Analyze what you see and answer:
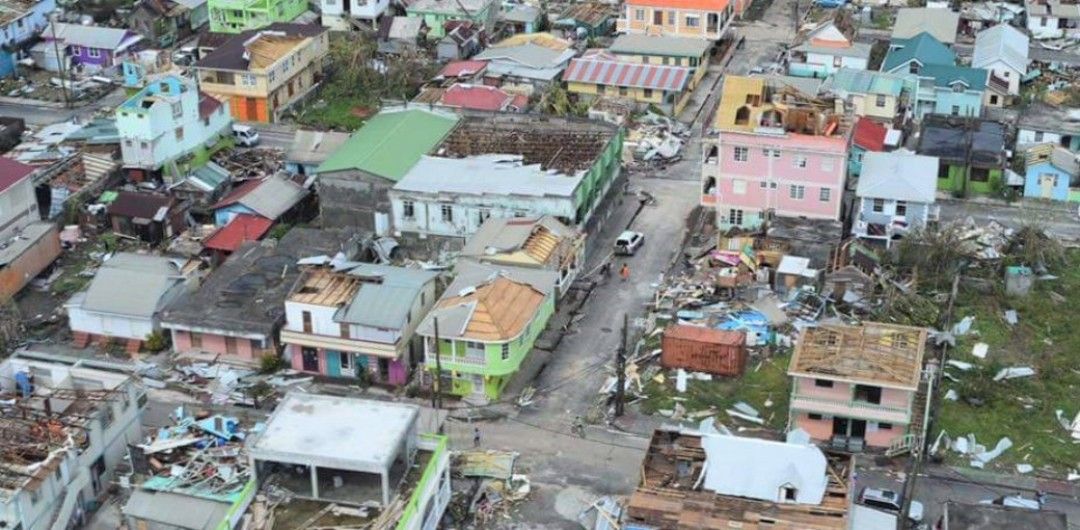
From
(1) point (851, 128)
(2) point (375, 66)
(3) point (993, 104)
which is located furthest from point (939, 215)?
(2) point (375, 66)

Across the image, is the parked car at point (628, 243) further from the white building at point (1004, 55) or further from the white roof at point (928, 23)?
the white roof at point (928, 23)

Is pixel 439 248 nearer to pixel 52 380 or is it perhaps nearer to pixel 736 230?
pixel 736 230

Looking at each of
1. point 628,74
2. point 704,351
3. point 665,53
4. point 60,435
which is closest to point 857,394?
point 704,351

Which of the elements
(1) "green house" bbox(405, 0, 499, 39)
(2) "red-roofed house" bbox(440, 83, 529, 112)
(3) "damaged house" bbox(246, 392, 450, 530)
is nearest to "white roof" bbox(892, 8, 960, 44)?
(2) "red-roofed house" bbox(440, 83, 529, 112)

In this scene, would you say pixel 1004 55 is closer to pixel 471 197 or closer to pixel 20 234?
pixel 471 197

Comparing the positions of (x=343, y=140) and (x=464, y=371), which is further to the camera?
(x=343, y=140)

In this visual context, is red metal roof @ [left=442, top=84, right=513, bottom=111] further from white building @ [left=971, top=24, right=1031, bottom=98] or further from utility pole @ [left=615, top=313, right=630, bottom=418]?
white building @ [left=971, top=24, right=1031, bottom=98]
